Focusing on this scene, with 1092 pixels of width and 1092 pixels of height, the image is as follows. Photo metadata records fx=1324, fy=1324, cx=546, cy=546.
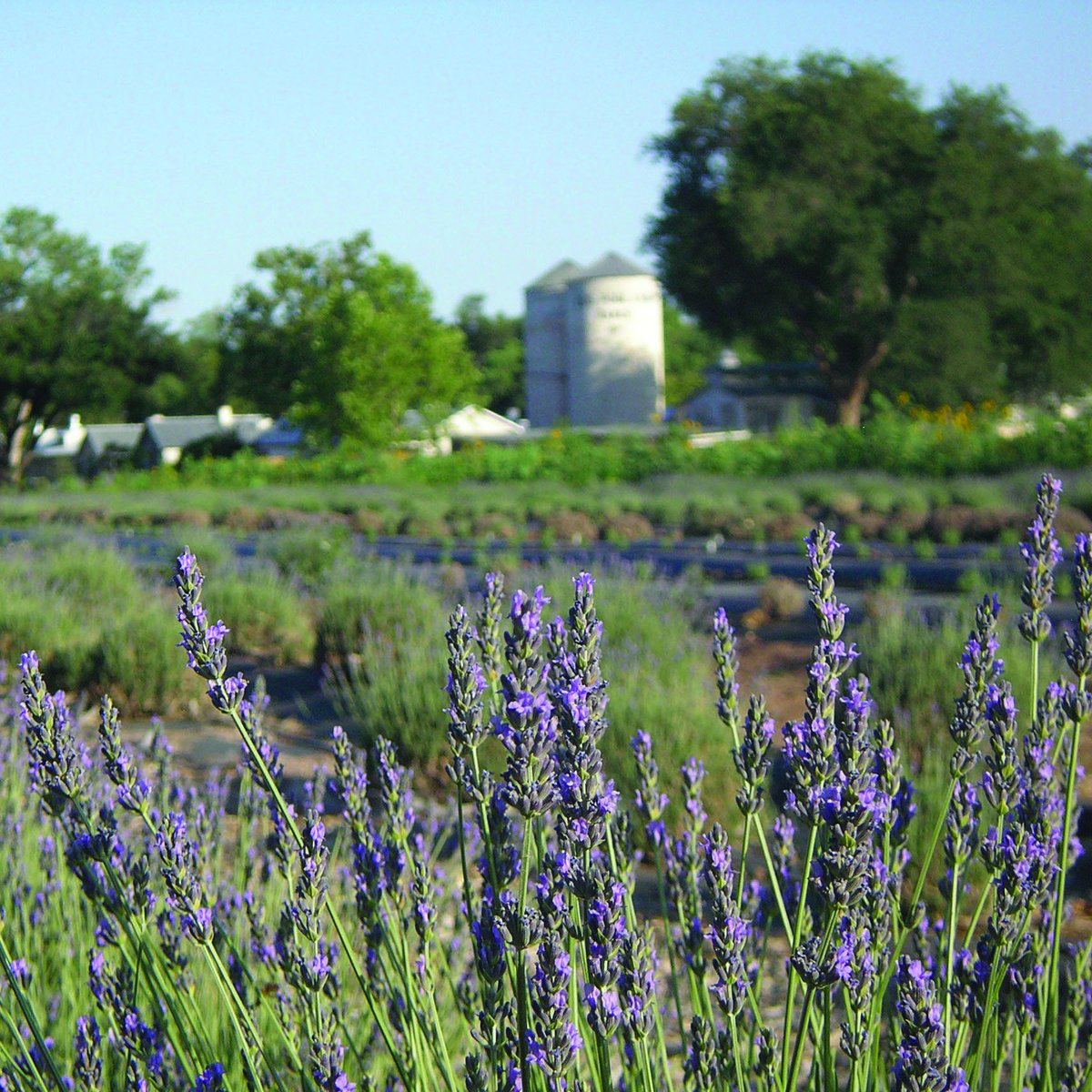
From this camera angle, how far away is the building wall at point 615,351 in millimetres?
53844

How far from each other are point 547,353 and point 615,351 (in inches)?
184

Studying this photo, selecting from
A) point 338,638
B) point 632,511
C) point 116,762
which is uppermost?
point 116,762

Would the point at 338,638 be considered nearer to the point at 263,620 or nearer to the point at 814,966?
the point at 263,620

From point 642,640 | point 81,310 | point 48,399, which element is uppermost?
point 81,310

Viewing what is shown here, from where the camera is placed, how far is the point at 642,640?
283 inches

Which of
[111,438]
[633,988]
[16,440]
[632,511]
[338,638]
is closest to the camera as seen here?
[633,988]

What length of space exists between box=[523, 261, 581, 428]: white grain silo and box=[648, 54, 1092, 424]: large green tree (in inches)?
537

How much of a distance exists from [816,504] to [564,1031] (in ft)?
62.0

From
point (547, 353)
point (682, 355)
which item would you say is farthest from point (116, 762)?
point (682, 355)

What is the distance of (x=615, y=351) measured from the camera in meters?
54.0

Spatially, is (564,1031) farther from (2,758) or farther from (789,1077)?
(2,758)

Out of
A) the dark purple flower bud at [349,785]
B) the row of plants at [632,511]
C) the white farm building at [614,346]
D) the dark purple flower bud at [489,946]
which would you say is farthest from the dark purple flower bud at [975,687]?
the white farm building at [614,346]

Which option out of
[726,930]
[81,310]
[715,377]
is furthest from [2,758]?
[81,310]

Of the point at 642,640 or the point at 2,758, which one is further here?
the point at 642,640
